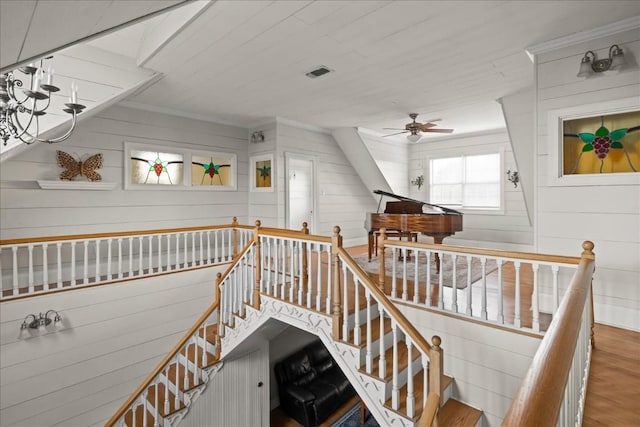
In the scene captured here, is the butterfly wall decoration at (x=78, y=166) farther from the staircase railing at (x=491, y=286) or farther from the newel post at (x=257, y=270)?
the staircase railing at (x=491, y=286)

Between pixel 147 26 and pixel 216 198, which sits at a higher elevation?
pixel 147 26

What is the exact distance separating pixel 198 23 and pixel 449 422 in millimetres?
4030

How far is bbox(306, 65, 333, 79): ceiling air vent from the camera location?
3732mm

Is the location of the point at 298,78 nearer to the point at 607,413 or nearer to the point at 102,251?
the point at 102,251

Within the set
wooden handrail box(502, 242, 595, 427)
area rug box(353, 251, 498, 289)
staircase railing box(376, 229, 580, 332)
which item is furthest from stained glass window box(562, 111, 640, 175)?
wooden handrail box(502, 242, 595, 427)

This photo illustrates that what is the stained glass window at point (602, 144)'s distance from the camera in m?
2.78

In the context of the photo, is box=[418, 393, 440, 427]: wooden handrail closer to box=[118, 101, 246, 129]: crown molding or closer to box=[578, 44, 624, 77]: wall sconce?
box=[578, 44, 624, 77]: wall sconce

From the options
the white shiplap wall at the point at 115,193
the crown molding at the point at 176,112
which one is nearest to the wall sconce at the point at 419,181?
the white shiplap wall at the point at 115,193

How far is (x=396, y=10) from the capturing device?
2582mm

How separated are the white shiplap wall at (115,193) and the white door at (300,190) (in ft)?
→ 3.15

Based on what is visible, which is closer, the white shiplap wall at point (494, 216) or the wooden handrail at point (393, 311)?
the wooden handrail at point (393, 311)

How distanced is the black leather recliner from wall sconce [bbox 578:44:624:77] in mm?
5781

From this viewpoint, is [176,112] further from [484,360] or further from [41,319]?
[484,360]

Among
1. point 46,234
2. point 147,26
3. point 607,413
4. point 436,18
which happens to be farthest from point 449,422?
point 46,234
